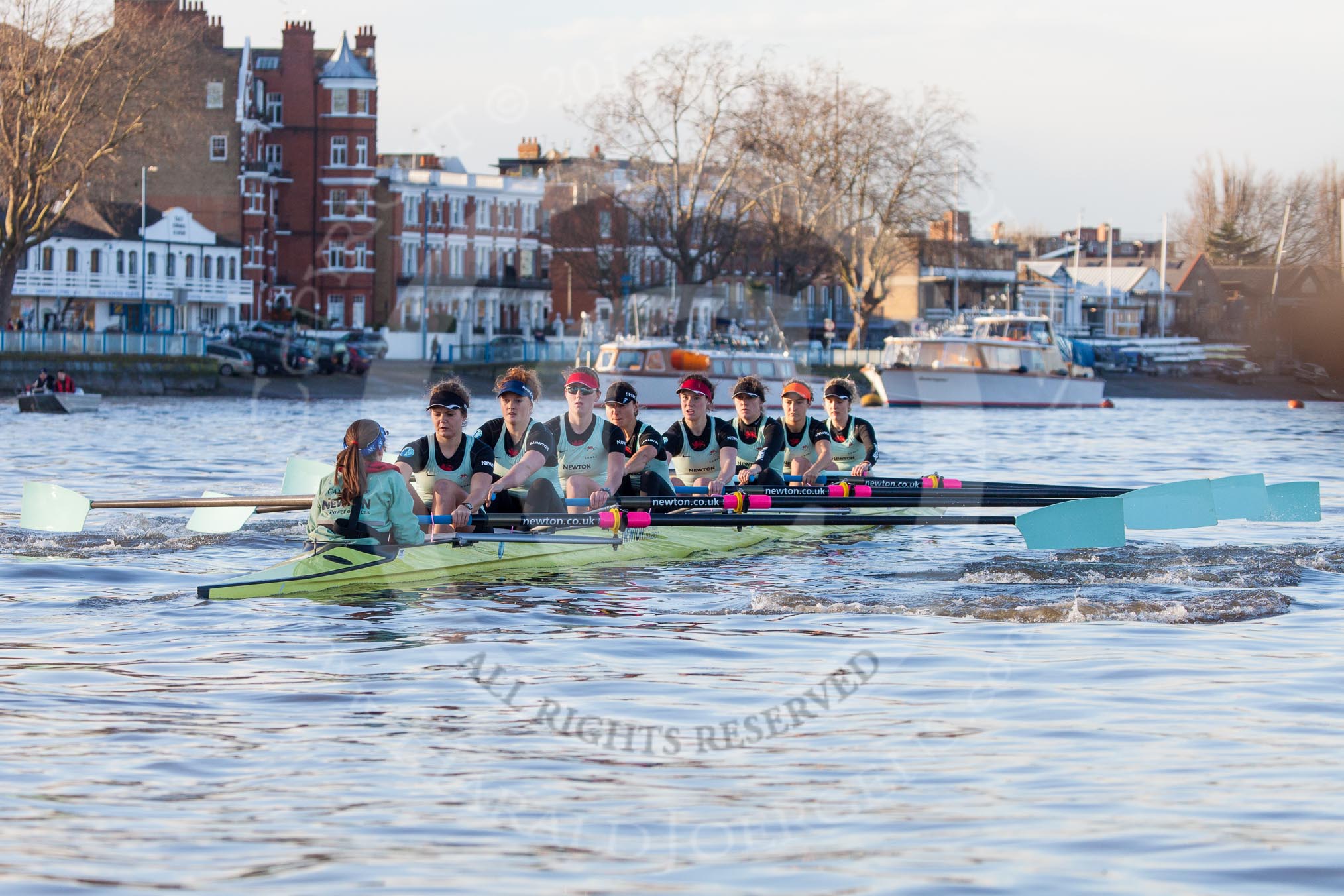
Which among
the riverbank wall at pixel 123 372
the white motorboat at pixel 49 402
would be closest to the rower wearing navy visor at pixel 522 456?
the white motorboat at pixel 49 402

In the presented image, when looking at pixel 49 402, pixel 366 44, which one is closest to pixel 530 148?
pixel 366 44

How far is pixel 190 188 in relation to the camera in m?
77.4

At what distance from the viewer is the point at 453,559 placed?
12305 mm

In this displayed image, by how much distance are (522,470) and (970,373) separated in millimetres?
40771

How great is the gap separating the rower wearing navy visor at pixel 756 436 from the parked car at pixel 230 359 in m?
41.9

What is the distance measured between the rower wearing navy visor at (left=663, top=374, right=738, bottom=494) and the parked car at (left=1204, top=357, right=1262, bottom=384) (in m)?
63.9

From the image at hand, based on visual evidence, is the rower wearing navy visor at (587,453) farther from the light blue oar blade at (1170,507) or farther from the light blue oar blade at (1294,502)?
the light blue oar blade at (1294,502)

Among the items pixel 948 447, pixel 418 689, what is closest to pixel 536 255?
pixel 948 447

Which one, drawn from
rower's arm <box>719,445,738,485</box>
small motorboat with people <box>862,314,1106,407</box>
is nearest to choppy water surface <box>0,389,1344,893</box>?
rower's arm <box>719,445,738,485</box>

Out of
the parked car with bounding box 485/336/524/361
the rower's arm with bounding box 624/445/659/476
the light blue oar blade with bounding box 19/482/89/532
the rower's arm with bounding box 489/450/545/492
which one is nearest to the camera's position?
the rower's arm with bounding box 489/450/545/492

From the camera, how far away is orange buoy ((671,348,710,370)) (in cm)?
4925

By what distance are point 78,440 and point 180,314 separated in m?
42.7

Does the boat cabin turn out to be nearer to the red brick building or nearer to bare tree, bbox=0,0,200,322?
bare tree, bbox=0,0,200,322

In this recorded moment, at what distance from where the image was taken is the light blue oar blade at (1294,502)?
1527 centimetres
